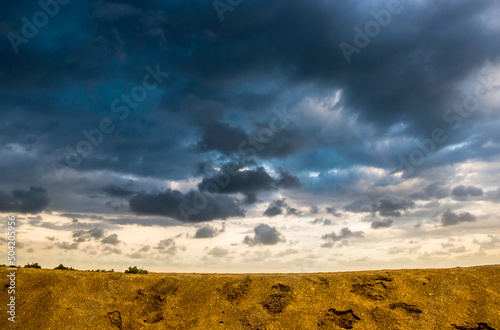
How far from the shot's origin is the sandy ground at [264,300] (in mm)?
12211

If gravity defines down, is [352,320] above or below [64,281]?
below

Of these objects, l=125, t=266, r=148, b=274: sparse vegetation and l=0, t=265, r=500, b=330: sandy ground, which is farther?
l=125, t=266, r=148, b=274: sparse vegetation

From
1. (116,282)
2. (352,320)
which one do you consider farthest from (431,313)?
(116,282)

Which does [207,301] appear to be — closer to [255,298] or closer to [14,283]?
[255,298]

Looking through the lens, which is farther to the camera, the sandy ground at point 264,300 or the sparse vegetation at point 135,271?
the sparse vegetation at point 135,271

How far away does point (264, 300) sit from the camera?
13.5 meters

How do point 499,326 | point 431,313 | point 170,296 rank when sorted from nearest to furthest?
point 499,326 → point 431,313 → point 170,296

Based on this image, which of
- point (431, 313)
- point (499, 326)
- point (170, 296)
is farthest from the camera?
point (170, 296)

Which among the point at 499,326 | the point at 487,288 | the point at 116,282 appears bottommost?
the point at 499,326

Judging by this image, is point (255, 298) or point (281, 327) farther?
point (255, 298)

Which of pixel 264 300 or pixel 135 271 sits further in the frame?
pixel 135 271

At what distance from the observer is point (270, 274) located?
1571 cm

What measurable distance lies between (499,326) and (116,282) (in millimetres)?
14997

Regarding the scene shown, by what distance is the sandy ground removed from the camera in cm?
1221
